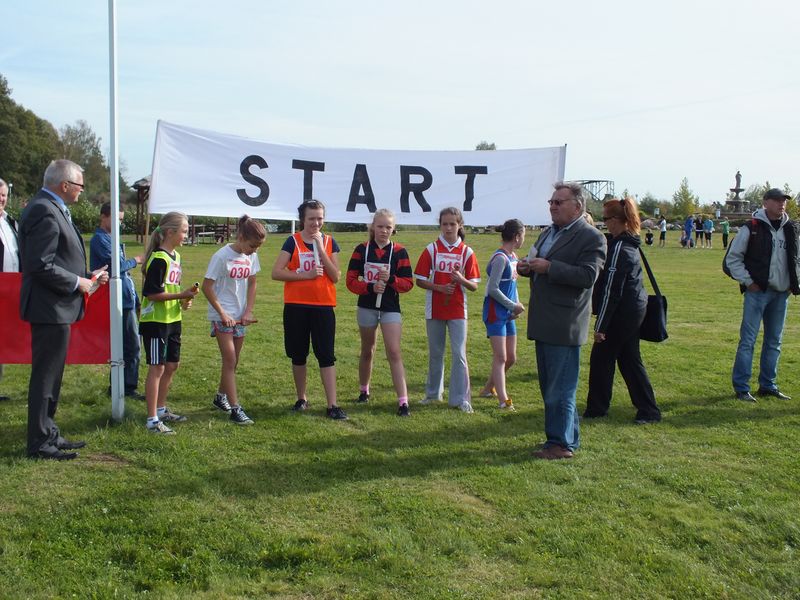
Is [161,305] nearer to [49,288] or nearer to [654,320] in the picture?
[49,288]

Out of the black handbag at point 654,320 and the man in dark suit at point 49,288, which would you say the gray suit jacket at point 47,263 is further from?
the black handbag at point 654,320

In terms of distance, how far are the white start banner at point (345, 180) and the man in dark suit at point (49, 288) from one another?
1.76 meters

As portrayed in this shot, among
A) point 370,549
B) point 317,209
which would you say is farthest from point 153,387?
point 370,549

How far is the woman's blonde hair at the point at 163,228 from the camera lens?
6660mm

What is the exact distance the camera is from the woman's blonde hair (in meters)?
6.66

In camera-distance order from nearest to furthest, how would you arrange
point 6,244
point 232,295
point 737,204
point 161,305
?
point 161,305 → point 232,295 → point 6,244 → point 737,204

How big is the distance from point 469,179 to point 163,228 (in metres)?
3.73

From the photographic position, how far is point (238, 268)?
7.00 m

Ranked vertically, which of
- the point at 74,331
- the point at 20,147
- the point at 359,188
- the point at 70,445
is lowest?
the point at 70,445

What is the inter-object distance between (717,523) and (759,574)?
652 mm

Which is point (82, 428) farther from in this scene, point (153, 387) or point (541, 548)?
point (541, 548)

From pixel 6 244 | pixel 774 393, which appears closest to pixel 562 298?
pixel 774 393

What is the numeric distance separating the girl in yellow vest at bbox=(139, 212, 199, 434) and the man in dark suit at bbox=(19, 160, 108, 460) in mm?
678

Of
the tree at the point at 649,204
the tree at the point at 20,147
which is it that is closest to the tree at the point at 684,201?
the tree at the point at 649,204
